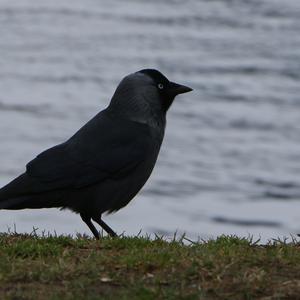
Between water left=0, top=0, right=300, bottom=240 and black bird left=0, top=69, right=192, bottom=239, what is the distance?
1000 centimetres

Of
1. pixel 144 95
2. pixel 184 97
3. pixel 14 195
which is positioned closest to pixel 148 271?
pixel 14 195

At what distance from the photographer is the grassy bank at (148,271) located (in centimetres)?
796

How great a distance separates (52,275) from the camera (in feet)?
27.1

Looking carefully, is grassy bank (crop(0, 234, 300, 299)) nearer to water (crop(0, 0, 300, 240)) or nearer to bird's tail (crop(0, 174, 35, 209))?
bird's tail (crop(0, 174, 35, 209))

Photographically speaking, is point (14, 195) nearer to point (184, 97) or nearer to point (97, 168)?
point (97, 168)

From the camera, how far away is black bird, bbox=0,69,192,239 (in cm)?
1048

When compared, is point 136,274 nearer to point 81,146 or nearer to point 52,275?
point 52,275

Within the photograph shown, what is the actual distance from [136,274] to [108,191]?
233 cm

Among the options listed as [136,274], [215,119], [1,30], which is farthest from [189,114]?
[136,274]

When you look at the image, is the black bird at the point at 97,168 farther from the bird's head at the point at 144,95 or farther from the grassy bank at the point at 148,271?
the grassy bank at the point at 148,271

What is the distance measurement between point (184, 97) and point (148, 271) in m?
29.2

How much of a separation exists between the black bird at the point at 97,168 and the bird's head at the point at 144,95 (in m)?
0.01

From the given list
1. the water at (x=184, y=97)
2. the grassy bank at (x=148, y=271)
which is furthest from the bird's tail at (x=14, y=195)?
the water at (x=184, y=97)

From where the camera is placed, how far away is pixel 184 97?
37562mm
